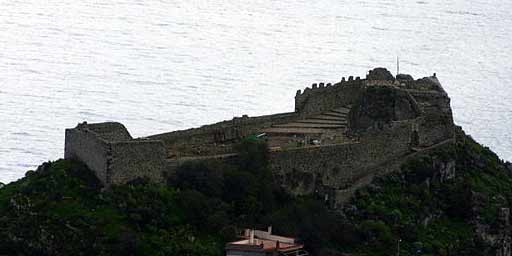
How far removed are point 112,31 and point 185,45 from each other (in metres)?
6.70

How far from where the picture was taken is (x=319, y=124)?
2453 inches

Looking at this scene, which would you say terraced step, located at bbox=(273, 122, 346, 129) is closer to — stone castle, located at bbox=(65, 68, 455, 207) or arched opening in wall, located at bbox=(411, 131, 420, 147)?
stone castle, located at bbox=(65, 68, 455, 207)

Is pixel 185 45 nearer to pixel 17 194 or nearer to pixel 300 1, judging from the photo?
pixel 300 1

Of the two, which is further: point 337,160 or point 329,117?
point 329,117

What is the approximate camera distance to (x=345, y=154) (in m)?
58.5

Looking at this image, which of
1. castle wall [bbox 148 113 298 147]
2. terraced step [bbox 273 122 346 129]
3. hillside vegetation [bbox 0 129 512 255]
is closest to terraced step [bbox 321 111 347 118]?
terraced step [bbox 273 122 346 129]

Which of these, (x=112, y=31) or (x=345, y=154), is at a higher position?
(x=112, y=31)

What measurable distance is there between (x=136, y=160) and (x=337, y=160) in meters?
7.10

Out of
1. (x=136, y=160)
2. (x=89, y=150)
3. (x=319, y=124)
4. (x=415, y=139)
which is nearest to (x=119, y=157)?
(x=136, y=160)

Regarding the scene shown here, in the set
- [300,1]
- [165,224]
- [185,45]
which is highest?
[300,1]

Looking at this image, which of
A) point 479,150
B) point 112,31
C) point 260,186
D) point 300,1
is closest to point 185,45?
point 112,31

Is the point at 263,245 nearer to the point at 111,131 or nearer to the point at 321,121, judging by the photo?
the point at 111,131

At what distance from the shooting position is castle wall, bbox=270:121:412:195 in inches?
2253

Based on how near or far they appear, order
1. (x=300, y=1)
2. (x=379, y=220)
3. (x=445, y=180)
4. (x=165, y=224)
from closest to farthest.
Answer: (x=165, y=224)
(x=379, y=220)
(x=445, y=180)
(x=300, y=1)
